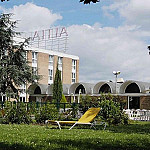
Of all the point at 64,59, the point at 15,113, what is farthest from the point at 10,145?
the point at 64,59

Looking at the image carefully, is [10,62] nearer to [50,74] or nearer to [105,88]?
[105,88]

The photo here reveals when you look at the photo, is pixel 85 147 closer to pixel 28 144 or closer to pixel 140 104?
pixel 28 144

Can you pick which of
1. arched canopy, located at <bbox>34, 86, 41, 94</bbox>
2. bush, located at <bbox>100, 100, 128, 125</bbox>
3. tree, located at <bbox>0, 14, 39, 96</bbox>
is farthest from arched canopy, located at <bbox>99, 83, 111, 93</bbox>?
bush, located at <bbox>100, 100, 128, 125</bbox>

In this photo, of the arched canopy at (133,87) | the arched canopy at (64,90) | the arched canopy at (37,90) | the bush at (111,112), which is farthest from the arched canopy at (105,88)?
the bush at (111,112)

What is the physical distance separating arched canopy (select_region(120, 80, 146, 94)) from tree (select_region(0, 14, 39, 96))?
13.1m

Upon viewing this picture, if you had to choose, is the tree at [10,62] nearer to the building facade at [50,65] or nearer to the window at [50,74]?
the building facade at [50,65]

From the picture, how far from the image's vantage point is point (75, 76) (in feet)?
187

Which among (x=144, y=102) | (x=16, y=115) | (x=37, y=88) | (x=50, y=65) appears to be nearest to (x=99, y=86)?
(x=144, y=102)

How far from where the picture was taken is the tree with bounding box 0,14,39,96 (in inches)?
1156

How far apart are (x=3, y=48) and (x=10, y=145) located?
24117 millimetres

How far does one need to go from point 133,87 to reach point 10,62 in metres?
17.0

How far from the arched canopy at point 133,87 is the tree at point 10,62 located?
13.1m

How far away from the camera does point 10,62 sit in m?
30.3

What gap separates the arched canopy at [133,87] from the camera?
128 ft
